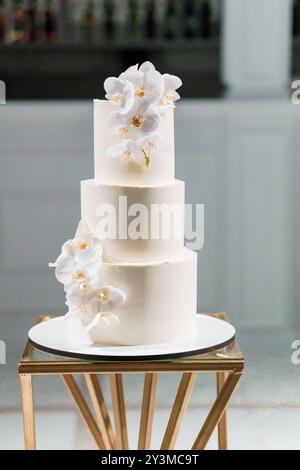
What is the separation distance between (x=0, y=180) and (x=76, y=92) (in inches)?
64.5

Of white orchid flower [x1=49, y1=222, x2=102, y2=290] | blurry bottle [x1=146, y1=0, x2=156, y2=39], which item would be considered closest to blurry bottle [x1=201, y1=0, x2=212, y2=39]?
blurry bottle [x1=146, y1=0, x2=156, y2=39]

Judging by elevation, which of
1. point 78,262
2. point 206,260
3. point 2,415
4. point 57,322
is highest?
point 78,262

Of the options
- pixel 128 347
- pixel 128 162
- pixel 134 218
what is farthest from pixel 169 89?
pixel 128 347

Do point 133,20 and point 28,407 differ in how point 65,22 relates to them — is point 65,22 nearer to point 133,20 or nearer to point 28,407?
point 133,20

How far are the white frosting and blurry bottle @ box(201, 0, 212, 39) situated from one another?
3.34 meters

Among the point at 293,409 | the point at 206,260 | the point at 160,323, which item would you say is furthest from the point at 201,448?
the point at 206,260

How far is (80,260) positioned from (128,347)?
203mm

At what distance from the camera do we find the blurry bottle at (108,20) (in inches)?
204

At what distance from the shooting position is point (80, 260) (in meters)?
1.89

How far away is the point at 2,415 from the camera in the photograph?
312 centimetres

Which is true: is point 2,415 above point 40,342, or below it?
below

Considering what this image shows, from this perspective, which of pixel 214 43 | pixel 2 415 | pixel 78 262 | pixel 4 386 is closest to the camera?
pixel 78 262

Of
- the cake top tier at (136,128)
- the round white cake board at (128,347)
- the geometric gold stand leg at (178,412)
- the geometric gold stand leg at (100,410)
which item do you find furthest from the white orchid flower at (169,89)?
the geometric gold stand leg at (100,410)

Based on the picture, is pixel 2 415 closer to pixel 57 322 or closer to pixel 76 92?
pixel 57 322
